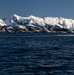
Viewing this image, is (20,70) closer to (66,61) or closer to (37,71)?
(37,71)

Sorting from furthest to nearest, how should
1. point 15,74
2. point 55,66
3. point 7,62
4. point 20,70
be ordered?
point 7,62 → point 55,66 → point 20,70 → point 15,74

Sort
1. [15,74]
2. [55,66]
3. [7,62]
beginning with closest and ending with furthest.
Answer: [15,74]
[55,66]
[7,62]

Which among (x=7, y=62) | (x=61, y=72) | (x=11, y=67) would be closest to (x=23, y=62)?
(x=7, y=62)

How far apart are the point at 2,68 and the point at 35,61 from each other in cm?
792

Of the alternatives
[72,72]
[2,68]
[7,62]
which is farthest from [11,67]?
[72,72]

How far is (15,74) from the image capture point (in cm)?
3653

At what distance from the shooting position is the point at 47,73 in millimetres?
37375

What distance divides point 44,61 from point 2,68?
8582 mm

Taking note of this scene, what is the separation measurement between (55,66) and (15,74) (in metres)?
6.91

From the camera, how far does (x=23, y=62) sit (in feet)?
150

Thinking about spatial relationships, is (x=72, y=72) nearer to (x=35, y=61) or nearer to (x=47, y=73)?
(x=47, y=73)

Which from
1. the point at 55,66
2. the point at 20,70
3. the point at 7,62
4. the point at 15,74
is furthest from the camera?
the point at 7,62

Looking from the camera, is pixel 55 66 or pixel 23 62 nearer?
pixel 55 66

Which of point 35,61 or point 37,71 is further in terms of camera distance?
point 35,61
